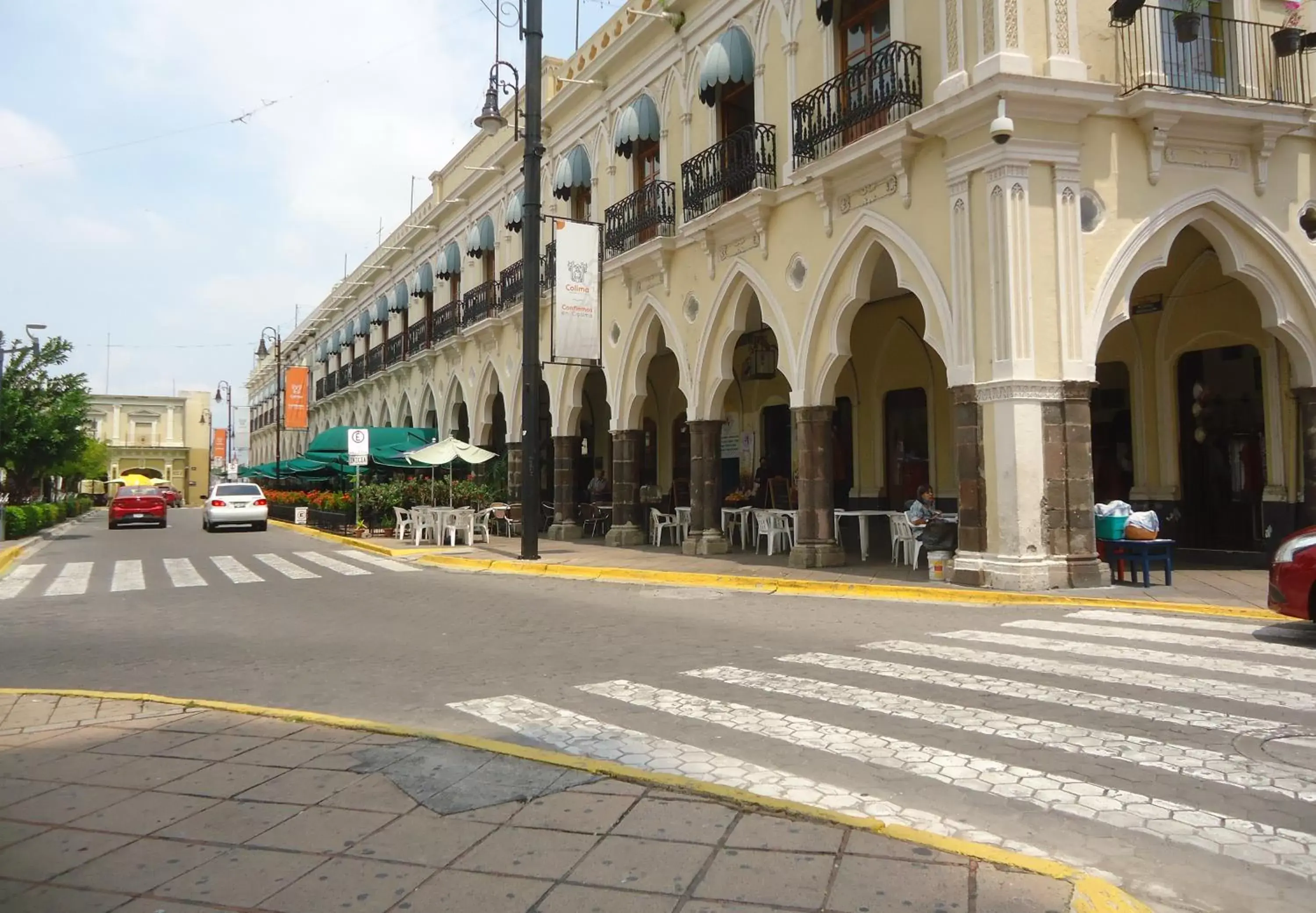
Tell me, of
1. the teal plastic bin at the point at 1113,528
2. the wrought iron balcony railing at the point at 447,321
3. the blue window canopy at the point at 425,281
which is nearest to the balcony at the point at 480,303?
the wrought iron balcony railing at the point at 447,321

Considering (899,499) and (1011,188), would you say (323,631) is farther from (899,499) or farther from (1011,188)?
(899,499)

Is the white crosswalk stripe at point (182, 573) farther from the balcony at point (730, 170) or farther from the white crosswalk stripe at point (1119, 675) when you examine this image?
the white crosswalk stripe at point (1119, 675)

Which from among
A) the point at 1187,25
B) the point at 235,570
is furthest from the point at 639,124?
the point at 235,570

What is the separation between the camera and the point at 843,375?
2038cm

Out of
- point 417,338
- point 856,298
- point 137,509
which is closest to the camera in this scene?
point 856,298

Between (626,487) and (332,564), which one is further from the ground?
(626,487)

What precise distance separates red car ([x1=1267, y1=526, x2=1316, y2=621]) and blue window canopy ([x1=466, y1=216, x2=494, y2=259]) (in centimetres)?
2338

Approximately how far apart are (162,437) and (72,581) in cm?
9185

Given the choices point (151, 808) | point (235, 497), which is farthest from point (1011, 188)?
point (235, 497)

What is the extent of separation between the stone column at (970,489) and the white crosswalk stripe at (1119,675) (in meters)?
3.87

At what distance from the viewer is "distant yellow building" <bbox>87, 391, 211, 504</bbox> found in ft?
306

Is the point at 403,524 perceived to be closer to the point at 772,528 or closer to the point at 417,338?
the point at 772,528

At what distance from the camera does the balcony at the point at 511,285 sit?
24.9 meters

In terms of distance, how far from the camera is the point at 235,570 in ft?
54.1
